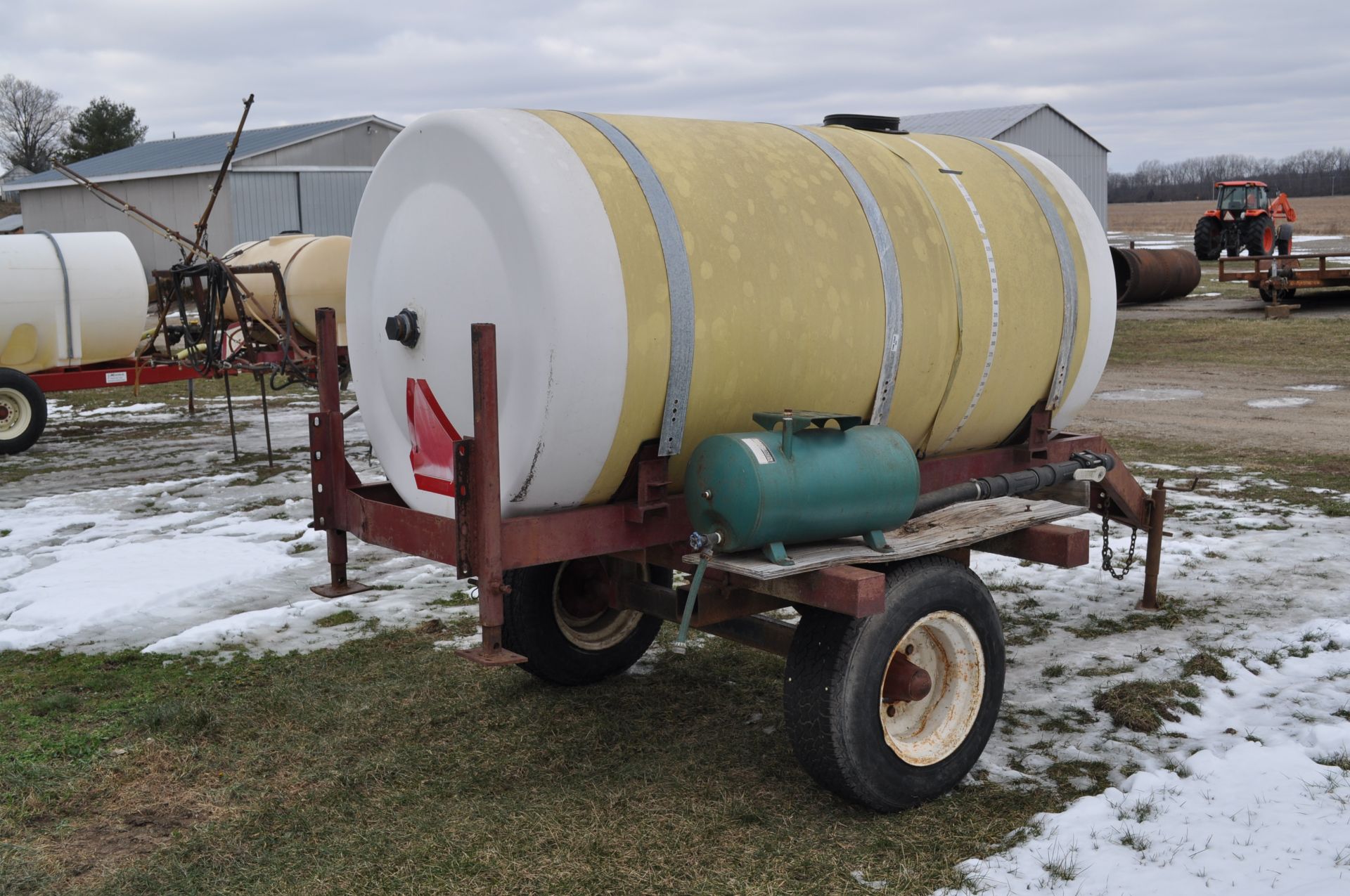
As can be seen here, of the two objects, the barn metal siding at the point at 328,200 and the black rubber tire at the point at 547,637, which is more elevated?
the barn metal siding at the point at 328,200

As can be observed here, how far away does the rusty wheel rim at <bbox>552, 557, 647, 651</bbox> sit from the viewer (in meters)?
5.23

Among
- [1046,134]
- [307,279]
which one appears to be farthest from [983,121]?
[307,279]

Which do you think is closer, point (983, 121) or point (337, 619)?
point (337, 619)

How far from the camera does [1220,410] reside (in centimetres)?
1293

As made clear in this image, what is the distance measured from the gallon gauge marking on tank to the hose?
260 mm

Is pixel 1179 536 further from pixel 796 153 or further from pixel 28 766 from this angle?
pixel 28 766

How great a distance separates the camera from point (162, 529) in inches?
342

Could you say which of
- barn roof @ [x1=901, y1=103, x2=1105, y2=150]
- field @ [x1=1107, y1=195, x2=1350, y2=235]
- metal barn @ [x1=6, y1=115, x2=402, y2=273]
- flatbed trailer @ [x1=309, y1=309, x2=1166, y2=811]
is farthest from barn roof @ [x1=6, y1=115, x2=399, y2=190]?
field @ [x1=1107, y1=195, x2=1350, y2=235]

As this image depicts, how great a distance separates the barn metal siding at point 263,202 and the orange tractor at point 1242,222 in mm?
24869

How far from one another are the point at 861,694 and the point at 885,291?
4.97 ft

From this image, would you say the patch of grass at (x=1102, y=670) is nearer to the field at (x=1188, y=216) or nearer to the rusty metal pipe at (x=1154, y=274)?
the rusty metal pipe at (x=1154, y=274)

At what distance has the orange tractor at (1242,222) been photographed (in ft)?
109

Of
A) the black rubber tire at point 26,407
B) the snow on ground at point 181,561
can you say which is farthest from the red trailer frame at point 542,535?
the black rubber tire at point 26,407

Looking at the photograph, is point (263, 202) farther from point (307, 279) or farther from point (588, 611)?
point (588, 611)
